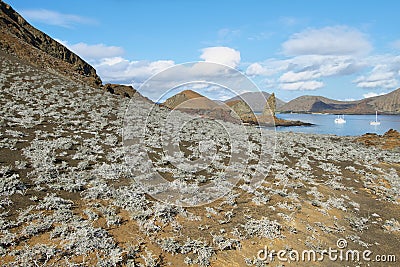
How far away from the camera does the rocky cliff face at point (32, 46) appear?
137ft

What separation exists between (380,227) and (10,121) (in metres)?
19.3

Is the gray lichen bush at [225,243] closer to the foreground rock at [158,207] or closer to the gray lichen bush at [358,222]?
the foreground rock at [158,207]

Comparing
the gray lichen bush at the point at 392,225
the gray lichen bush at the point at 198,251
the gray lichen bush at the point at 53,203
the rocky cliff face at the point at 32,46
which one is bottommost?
the gray lichen bush at the point at 392,225

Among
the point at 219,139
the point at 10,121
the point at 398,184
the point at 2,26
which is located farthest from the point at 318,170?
the point at 2,26

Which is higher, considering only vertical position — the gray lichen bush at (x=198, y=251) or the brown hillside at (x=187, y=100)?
the brown hillside at (x=187, y=100)

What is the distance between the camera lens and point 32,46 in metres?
46.2

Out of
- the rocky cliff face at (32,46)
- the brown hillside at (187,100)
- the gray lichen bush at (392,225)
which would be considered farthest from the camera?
the rocky cliff face at (32,46)

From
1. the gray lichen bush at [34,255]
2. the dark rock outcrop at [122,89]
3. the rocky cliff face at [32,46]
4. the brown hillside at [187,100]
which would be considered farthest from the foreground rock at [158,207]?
the dark rock outcrop at [122,89]

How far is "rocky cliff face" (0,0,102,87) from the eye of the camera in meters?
41.6

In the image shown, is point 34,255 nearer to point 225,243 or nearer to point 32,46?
point 225,243

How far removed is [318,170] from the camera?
55.3 ft

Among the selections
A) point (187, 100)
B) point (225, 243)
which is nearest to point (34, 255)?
point (225, 243)

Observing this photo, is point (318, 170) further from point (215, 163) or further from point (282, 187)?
point (215, 163)

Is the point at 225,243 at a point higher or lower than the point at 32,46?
lower
